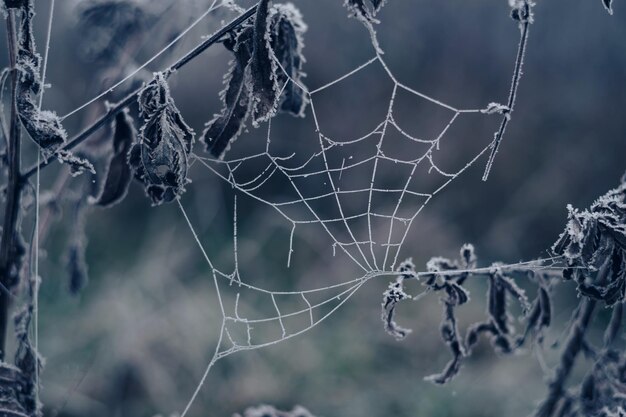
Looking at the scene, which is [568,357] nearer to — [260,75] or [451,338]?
[451,338]

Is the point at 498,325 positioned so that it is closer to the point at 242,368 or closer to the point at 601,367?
the point at 601,367

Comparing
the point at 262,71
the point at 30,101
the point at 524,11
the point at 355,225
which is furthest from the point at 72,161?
the point at 355,225

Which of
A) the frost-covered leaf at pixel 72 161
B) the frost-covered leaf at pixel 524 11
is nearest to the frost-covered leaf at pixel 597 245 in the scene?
the frost-covered leaf at pixel 524 11

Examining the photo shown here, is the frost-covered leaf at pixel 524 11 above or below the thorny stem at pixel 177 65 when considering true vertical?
above

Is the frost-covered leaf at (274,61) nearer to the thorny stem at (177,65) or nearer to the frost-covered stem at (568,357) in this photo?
the thorny stem at (177,65)

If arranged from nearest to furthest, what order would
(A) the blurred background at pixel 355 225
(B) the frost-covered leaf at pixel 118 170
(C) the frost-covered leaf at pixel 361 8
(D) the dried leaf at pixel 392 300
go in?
(C) the frost-covered leaf at pixel 361 8 < (D) the dried leaf at pixel 392 300 < (B) the frost-covered leaf at pixel 118 170 < (A) the blurred background at pixel 355 225

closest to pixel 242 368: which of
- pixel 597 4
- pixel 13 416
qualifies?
pixel 13 416

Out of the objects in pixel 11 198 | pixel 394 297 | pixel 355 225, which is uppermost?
pixel 355 225
